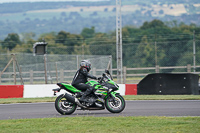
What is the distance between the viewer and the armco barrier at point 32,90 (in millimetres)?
19031

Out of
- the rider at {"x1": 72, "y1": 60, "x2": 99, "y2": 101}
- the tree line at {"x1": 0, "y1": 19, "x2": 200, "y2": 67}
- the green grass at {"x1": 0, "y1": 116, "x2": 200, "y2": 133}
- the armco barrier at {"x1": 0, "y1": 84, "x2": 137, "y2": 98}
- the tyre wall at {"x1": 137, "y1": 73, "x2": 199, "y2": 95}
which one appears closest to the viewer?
the green grass at {"x1": 0, "y1": 116, "x2": 200, "y2": 133}

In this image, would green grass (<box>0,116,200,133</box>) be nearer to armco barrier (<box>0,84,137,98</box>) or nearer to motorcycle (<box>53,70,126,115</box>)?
motorcycle (<box>53,70,126,115</box>)

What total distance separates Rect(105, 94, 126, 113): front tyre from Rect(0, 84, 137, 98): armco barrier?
7.18m

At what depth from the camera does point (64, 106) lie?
1177 centimetres

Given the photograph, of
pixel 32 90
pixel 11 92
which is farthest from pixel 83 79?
pixel 11 92

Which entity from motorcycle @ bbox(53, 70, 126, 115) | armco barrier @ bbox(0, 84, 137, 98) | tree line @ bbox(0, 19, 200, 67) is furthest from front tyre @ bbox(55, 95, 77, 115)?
tree line @ bbox(0, 19, 200, 67)

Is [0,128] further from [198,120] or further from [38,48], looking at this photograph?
[38,48]

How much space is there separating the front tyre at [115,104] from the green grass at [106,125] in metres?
1.53

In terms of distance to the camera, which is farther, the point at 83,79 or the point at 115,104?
the point at 83,79

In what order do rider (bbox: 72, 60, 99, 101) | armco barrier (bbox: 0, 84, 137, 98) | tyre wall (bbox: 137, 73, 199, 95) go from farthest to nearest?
armco barrier (bbox: 0, 84, 137, 98)
tyre wall (bbox: 137, 73, 199, 95)
rider (bbox: 72, 60, 99, 101)

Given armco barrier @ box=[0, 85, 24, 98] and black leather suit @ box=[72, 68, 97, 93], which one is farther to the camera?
armco barrier @ box=[0, 85, 24, 98]

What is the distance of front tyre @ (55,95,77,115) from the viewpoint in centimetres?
1167

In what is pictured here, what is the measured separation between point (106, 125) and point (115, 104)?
270 cm

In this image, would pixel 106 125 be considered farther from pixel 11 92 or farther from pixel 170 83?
pixel 11 92
